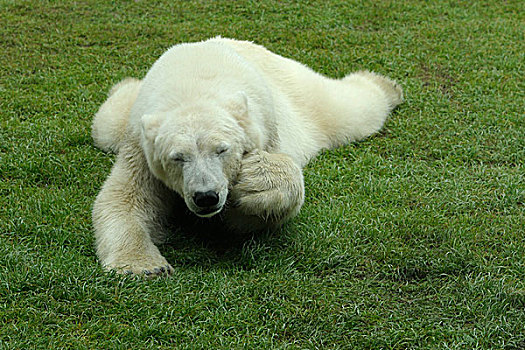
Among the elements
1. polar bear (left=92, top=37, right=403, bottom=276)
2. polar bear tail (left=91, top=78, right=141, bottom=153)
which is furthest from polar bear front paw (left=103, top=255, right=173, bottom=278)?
polar bear tail (left=91, top=78, right=141, bottom=153)

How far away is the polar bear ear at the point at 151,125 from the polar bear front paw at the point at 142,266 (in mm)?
734

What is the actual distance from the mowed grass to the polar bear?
0.19 meters

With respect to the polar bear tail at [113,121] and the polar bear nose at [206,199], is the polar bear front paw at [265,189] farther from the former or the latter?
the polar bear tail at [113,121]

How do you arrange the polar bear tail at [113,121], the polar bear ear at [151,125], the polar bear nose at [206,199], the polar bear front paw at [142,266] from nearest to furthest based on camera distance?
the polar bear nose at [206,199]
the polar bear front paw at [142,266]
the polar bear ear at [151,125]
the polar bear tail at [113,121]

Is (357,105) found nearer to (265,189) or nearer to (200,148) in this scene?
(265,189)

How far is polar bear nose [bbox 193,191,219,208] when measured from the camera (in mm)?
3814

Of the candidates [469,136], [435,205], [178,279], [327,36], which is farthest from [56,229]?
[327,36]

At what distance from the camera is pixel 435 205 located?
4.84 m

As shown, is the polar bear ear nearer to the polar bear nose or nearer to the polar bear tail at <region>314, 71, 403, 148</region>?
the polar bear nose

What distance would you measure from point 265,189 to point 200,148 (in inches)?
19.8

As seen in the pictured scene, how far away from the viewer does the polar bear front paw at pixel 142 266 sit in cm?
396

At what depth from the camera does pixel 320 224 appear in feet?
14.8

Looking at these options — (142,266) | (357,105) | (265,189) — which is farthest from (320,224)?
(357,105)

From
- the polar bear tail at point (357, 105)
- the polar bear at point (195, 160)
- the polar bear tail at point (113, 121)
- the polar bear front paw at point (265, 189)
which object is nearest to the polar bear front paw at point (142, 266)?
the polar bear at point (195, 160)
